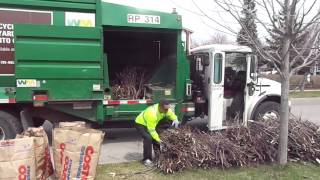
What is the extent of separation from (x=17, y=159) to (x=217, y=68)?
4971 mm

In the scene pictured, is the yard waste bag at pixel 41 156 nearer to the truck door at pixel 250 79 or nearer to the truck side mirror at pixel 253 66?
the truck door at pixel 250 79

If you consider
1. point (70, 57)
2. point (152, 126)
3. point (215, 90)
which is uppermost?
point (70, 57)

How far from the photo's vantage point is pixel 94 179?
6184 mm

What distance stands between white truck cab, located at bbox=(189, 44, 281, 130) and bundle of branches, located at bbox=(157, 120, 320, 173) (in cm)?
176

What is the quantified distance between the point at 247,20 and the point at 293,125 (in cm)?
221

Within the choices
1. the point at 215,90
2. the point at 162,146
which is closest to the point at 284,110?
the point at 162,146

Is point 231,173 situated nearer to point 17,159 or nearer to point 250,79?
point 17,159

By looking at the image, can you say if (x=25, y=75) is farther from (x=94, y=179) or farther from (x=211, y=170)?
(x=211, y=170)

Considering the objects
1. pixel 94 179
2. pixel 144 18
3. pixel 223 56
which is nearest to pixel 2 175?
pixel 94 179

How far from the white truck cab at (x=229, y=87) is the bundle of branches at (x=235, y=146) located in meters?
1.76

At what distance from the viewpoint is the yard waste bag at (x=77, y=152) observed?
593cm

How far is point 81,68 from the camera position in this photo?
8289 mm

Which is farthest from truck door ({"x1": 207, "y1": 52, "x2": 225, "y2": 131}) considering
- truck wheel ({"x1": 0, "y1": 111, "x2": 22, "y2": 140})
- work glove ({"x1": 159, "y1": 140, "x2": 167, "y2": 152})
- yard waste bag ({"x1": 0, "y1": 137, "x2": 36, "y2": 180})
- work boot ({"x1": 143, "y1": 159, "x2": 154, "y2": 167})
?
yard waste bag ({"x1": 0, "y1": 137, "x2": 36, "y2": 180})

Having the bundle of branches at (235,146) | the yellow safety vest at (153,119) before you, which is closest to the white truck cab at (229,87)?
the bundle of branches at (235,146)
